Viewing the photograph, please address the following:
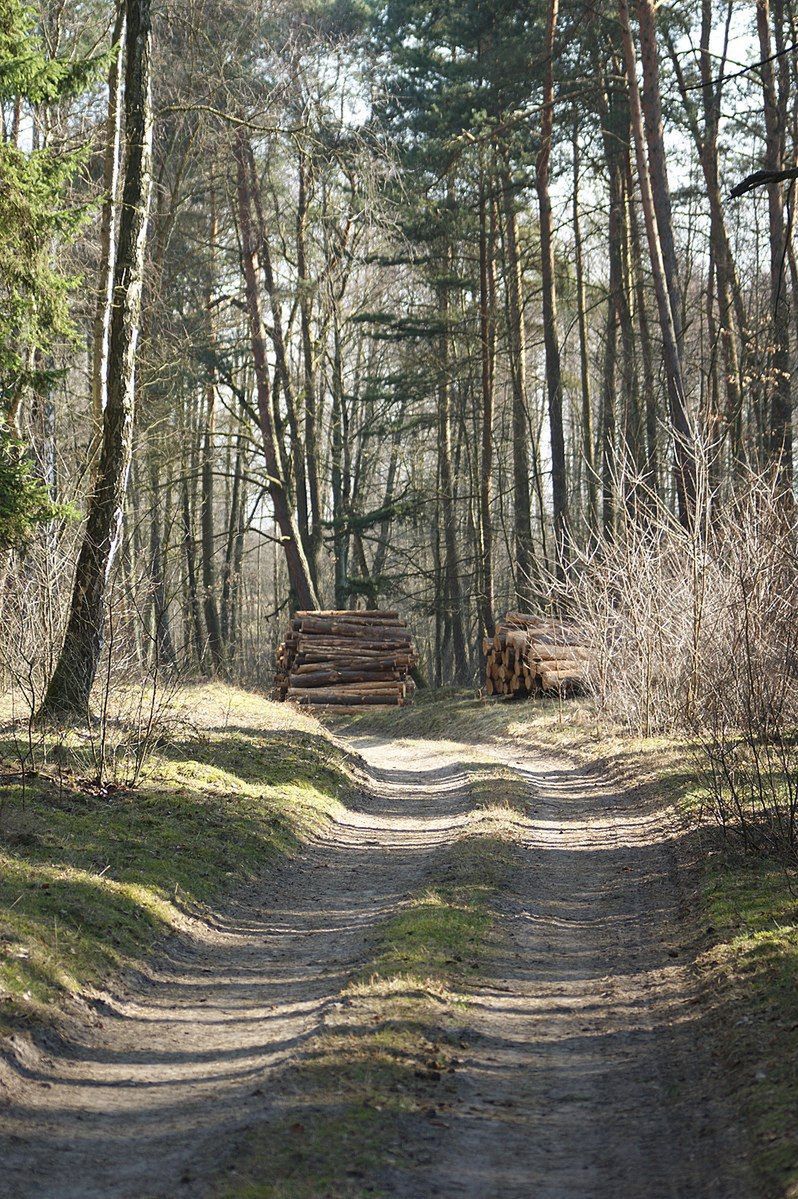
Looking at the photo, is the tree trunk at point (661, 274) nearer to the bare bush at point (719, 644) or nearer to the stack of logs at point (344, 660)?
the bare bush at point (719, 644)

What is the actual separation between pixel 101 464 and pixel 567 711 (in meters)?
9.29

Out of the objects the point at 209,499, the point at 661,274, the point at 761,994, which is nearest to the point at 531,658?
the point at 661,274

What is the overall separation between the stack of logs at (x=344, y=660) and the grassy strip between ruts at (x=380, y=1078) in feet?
63.8

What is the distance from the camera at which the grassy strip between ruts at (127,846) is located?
578 cm

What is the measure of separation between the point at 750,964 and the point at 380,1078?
2108mm

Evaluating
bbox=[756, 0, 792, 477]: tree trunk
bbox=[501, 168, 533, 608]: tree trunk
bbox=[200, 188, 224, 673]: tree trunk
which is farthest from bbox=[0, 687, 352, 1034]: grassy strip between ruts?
bbox=[200, 188, 224, 673]: tree trunk

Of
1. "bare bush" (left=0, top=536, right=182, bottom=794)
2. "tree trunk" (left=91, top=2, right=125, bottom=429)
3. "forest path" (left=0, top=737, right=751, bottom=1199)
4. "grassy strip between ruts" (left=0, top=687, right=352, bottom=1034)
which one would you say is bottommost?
"forest path" (left=0, top=737, right=751, bottom=1199)

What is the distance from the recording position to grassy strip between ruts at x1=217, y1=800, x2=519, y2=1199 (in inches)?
145

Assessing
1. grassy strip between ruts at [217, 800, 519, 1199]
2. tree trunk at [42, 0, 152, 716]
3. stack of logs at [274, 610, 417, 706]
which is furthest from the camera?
stack of logs at [274, 610, 417, 706]

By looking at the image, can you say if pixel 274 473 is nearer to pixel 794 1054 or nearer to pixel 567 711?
pixel 567 711

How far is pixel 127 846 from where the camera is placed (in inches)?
306

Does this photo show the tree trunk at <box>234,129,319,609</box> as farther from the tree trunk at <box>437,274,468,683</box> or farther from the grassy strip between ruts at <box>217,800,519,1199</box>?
the grassy strip between ruts at <box>217,800,519,1199</box>

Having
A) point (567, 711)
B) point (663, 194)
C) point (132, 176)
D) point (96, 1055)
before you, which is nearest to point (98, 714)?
point (132, 176)

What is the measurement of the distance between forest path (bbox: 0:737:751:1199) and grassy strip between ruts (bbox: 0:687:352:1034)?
0.96ft
